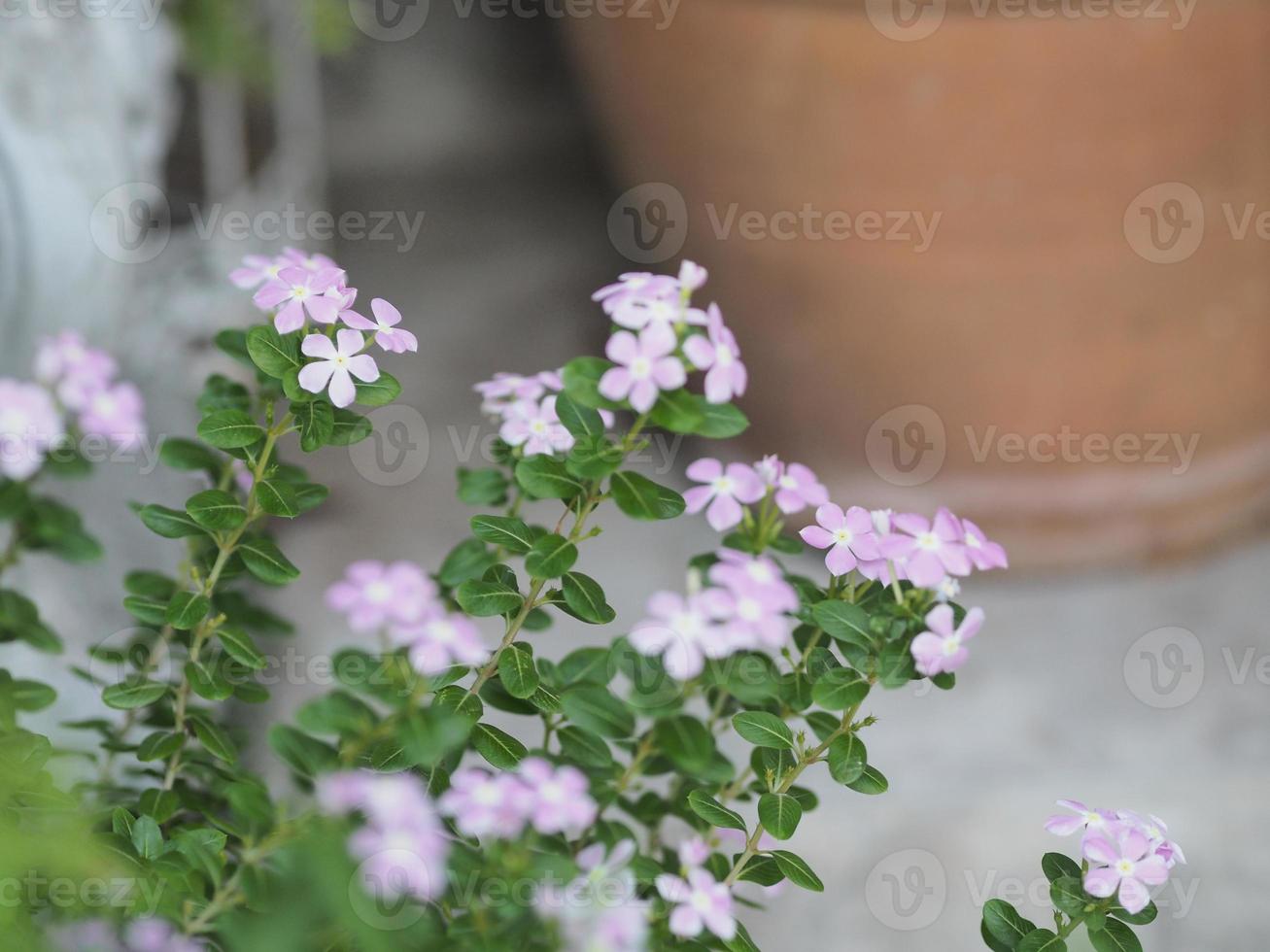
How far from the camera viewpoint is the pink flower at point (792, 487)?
0.68 meters

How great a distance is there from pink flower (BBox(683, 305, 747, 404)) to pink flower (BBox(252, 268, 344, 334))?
0.59ft

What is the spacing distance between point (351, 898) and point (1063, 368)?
127cm

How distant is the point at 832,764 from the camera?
656mm

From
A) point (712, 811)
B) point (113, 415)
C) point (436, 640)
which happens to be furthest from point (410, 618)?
point (113, 415)

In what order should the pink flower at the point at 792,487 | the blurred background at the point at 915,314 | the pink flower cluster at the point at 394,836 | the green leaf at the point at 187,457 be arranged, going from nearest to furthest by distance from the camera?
1. the pink flower cluster at the point at 394,836
2. the pink flower at the point at 792,487
3. the green leaf at the point at 187,457
4. the blurred background at the point at 915,314

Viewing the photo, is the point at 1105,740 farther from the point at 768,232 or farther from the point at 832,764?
the point at 832,764

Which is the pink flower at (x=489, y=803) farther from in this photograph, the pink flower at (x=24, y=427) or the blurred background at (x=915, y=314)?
the blurred background at (x=915, y=314)

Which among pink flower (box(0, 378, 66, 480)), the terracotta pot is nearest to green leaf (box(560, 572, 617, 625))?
pink flower (box(0, 378, 66, 480))

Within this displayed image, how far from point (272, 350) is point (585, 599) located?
21 cm

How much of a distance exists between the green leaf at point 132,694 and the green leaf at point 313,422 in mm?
186

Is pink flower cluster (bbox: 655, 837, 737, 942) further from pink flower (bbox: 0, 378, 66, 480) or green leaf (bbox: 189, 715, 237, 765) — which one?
pink flower (bbox: 0, 378, 66, 480)

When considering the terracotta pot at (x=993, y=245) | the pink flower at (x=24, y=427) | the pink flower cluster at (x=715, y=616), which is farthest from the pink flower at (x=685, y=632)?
the terracotta pot at (x=993, y=245)

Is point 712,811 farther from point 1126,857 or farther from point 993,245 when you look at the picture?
point 993,245

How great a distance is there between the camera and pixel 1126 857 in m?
0.61
